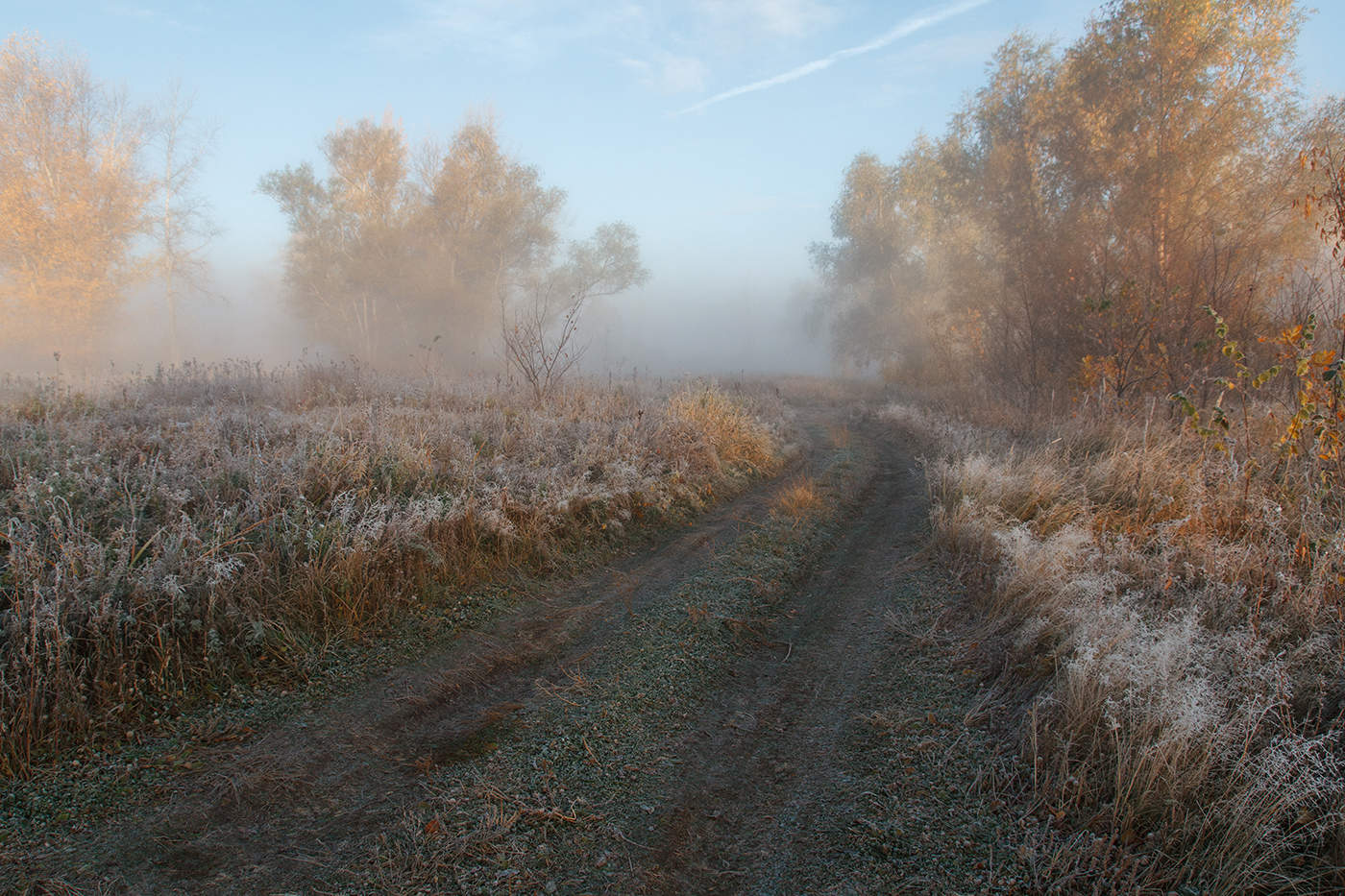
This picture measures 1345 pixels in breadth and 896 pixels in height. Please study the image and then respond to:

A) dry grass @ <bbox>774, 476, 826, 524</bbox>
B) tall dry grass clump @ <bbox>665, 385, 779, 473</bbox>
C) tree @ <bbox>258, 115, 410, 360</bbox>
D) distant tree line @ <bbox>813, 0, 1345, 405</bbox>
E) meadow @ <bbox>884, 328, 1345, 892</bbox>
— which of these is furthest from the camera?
tree @ <bbox>258, 115, 410, 360</bbox>

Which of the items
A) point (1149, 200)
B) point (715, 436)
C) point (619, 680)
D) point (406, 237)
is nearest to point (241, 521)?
point (619, 680)

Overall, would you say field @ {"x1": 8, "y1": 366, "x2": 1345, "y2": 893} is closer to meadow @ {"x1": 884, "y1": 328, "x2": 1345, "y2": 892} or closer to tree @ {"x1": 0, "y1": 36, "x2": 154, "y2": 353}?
meadow @ {"x1": 884, "y1": 328, "x2": 1345, "y2": 892}

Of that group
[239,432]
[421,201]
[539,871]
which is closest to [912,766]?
[539,871]

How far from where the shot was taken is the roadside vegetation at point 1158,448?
2.41 m

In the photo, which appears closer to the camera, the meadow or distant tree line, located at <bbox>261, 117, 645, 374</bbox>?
the meadow

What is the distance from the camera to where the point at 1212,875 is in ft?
7.09

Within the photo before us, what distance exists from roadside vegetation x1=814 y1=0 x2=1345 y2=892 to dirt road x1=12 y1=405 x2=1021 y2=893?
534 millimetres

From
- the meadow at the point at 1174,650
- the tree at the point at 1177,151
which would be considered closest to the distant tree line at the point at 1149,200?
the tree at the point at 1177,151

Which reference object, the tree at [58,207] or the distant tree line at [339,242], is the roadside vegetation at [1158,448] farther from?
the tree at [58,207]

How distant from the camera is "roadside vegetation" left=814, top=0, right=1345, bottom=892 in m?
2.41

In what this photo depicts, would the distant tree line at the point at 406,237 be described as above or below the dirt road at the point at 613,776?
above

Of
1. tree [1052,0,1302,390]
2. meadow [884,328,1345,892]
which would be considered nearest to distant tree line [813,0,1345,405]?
tree [1052,0,1302,390]

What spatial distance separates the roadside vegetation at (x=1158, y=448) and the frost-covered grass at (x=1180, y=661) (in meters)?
0.02

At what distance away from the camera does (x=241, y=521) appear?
4160 mm
